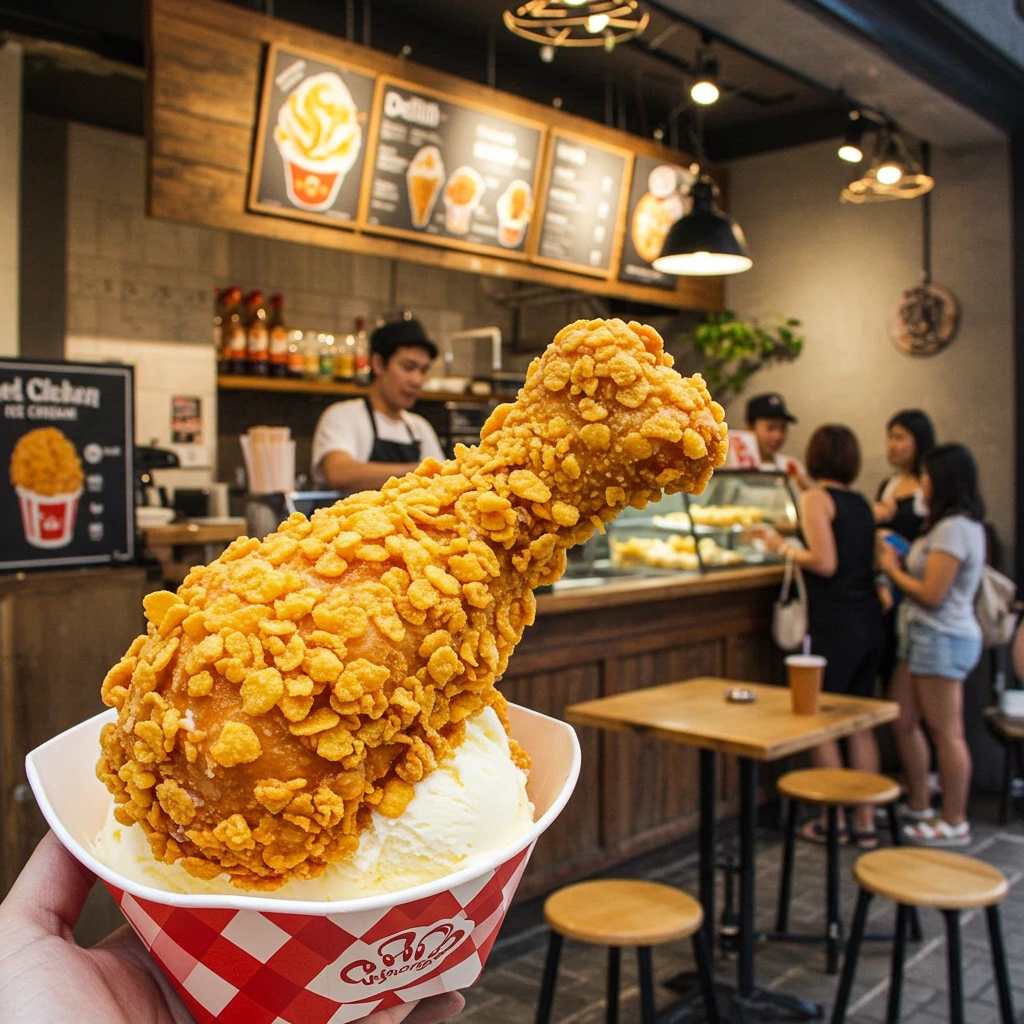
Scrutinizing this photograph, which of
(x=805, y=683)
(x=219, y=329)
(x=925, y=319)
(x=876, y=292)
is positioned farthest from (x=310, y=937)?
(x=876, y=292)

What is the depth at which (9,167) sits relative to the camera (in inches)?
219

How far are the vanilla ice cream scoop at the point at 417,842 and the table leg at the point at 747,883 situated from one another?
9.24 ft

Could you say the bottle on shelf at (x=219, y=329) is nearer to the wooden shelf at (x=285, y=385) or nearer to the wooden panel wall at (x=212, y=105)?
the wooden shelf at (x=285, y=385)

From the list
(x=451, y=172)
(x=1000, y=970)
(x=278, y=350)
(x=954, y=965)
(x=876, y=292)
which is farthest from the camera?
(x=876, y=292)

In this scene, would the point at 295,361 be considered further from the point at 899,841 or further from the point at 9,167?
the point at 899,841

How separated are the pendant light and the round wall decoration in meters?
2.24

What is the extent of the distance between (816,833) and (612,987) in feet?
9.72

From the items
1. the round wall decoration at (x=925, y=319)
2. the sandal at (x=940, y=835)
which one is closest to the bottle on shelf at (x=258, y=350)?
the round wall decoration at (x=925, y=319)

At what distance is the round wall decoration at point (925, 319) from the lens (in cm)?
703

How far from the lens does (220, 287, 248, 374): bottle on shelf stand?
7.06m

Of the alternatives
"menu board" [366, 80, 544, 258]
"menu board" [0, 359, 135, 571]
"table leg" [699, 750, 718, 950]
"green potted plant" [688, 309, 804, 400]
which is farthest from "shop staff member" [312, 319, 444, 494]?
"green potted plant" [688, 309, 804, 400]

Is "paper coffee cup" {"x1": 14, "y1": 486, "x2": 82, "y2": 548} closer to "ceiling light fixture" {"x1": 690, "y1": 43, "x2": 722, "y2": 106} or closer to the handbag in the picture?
the handbag

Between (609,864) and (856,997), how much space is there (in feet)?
4.26

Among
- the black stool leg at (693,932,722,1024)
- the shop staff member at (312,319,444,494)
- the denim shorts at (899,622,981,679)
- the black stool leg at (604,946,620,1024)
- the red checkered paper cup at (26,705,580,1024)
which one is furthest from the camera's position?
the denim shorts at (899,622,981,679)
